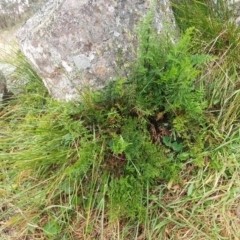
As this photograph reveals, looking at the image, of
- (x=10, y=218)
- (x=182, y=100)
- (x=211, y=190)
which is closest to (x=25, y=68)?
(x=10, y=218)

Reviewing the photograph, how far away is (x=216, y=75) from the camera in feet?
8.47

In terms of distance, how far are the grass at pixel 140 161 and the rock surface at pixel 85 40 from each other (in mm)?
141

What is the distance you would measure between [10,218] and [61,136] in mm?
581

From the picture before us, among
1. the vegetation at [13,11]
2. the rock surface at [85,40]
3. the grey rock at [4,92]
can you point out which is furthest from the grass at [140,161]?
the vegetation at [13,11]

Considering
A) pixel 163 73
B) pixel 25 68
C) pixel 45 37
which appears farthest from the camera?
pixel 25 68

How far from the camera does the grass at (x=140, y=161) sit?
2254mm

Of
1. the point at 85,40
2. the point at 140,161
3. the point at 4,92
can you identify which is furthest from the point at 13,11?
the point at 140,161

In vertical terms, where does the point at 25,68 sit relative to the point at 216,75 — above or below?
above

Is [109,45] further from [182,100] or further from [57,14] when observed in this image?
[182,100]

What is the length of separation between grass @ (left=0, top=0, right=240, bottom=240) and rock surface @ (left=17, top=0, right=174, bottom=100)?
0.46 ft

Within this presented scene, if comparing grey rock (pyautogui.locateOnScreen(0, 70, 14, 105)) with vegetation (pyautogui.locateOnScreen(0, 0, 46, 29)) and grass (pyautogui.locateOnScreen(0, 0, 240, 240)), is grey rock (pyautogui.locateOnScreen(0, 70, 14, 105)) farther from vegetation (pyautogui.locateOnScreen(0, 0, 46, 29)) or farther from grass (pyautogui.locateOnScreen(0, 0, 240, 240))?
vegetation (pyautogui.locateOnScreen(0, 0, 46, 29))

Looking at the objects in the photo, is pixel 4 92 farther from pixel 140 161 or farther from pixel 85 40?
pixel 140 161

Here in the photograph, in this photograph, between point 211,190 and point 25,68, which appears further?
point 25,68

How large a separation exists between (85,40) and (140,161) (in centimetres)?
75
